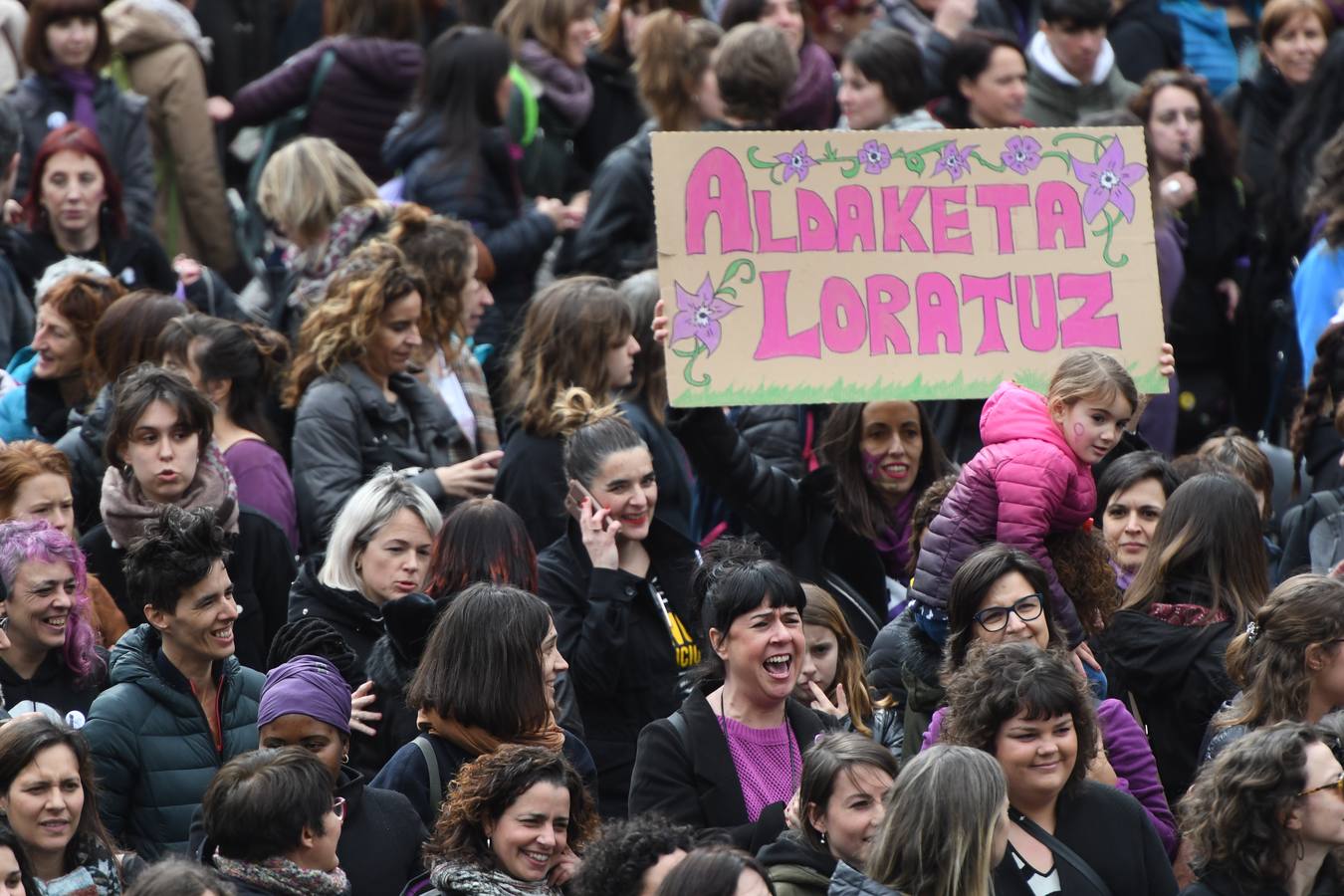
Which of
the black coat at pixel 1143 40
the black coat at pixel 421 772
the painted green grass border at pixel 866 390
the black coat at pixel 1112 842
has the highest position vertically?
the black coat at pixel 1143 40

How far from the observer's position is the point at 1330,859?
20.2 ft

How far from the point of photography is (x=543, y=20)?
495 inches

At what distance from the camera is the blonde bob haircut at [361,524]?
7.64 metres

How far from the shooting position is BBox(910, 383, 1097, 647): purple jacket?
7.14 meters

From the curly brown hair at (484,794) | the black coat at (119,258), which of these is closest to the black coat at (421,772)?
the curly brown hair at (484,794)

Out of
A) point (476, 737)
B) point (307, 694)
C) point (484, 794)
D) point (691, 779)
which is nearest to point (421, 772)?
point (476, 737)

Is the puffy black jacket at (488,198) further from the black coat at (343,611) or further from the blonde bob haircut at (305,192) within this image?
the black coat at (343,611)

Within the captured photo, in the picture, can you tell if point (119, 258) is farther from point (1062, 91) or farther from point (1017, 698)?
point (1017, 698)

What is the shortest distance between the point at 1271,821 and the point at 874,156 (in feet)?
11.2

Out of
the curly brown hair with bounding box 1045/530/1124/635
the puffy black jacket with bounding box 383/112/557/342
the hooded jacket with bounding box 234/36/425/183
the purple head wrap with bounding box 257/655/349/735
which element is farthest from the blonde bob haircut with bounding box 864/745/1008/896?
the hooded jacket with bounding box 234/36/425/183

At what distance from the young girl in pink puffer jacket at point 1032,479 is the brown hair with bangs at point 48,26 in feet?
18.4

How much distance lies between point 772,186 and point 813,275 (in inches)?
14.4

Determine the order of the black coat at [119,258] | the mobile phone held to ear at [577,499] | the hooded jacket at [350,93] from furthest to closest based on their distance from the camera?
the hooded jacket at [350,93]
the black coat at [119,258]
the mobile phone held to ear at [577,499]

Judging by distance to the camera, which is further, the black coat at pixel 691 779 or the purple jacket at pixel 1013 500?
the purple jacket at pixel 1013 500
